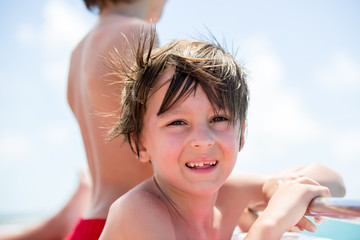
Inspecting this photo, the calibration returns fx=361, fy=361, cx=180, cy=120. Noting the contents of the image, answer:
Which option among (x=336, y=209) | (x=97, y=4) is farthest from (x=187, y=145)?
(x=97, y=4)

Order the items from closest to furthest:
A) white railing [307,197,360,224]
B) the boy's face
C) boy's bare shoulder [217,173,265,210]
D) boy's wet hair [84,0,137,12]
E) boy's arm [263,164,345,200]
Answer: white railing [307,197,360,224]
the boy's face
boy's arm [263,164,345,200]
boy's bare shoulder [217,173,265,210]
boy's wet hair [84,0,137,12]

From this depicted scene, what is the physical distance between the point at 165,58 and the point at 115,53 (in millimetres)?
432

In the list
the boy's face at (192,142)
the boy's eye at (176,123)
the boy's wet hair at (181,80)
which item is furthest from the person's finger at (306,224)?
the boy's eye at (176,123)

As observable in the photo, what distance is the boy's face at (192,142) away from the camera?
1.30 metres

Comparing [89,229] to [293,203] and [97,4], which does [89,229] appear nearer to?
[293,203]

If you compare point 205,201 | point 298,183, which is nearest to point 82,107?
point 205,201

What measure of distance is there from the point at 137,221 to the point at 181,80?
53 cm

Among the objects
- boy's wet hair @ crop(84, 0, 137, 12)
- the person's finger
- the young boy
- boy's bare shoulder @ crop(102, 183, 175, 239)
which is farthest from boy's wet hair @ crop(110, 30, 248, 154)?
boy's wet hair @ crop(84, 0, 137, 12)

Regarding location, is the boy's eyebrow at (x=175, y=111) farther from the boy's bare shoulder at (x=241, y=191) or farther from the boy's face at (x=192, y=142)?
the boy's bare shoulder at (x=241, y=191)

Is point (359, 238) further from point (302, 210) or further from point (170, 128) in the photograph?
point (170, 128)

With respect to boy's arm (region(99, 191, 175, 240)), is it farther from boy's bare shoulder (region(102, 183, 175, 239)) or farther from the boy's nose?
the boy's nose

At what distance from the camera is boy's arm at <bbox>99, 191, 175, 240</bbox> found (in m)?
1.19

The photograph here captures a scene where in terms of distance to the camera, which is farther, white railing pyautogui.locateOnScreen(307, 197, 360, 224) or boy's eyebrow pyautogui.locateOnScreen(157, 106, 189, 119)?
boy's eyebrow pyautogui.locateOnScreen(157, 106, 189, 119)

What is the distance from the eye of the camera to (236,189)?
1.75 m
